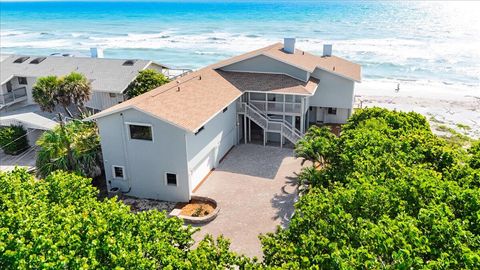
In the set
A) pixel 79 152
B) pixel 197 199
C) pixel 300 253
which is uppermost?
pixel 300 253

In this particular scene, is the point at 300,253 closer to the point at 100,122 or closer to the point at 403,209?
the point at 403,209

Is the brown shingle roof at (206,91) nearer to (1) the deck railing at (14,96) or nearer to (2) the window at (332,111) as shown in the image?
(2) the window at (332,111)

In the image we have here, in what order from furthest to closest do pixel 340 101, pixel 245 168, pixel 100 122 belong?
pixel 340 101
pixel 245 168
pixel 100 122

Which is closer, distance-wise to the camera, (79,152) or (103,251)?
(103,251)

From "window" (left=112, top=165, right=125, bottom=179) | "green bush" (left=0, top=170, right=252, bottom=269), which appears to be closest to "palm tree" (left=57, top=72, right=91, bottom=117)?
"window" (left=112, top=165, right=125, bottom=179)

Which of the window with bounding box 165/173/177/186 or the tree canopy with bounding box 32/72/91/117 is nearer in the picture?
the window with bounding box 165/173/177/186

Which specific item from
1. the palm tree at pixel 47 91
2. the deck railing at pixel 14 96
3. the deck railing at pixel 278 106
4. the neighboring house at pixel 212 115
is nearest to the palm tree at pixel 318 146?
the neighboring house at pixel 212 115

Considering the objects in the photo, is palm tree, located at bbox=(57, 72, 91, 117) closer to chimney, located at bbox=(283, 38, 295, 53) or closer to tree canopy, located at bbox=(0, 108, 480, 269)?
tree canopy, located at bbox=(0, 108, 480, 269)

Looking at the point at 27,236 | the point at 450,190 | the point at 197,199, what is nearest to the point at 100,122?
the point at 197,199
